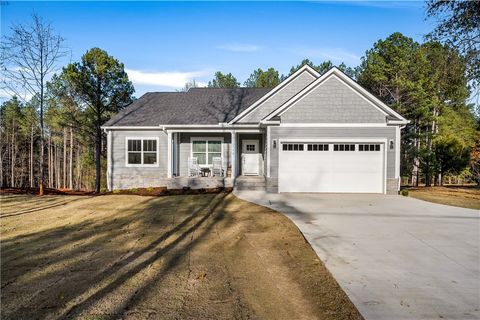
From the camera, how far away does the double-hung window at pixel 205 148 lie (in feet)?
54.2

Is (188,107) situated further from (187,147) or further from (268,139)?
(268,139)

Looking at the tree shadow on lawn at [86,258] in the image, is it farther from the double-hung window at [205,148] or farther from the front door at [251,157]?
the front door at [251,157]

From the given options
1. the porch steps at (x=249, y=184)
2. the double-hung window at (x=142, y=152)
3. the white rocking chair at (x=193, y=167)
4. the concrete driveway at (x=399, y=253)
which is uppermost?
the double-hung window at (x=142, y=152)

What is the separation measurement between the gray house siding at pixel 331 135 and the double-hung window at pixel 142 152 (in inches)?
279

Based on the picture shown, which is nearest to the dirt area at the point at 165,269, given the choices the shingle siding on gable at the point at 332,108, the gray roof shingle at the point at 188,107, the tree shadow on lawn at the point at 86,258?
the tree shadow on lawn at the point at 86,258

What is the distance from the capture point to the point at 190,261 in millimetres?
5277

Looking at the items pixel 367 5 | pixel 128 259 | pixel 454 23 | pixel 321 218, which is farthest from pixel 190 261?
pixel 367 5

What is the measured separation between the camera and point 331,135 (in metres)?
12.8

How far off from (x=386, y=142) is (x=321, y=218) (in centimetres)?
643

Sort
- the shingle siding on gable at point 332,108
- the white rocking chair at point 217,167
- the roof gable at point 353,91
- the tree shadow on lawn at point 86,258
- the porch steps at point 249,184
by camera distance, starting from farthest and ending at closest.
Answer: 1. the white rocking chair at point 217,167
2. the porch steps at point 249,184
3. the shingle siding on gable at point 332,108
4. the roof gable at point 353,91
5. the tree shadow on lawn at point 86,258

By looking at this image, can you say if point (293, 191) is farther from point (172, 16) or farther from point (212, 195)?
point (172, 16)

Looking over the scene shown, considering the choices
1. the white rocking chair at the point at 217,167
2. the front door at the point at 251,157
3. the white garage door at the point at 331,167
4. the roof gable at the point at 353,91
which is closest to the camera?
the roof gable at the point at 353,91

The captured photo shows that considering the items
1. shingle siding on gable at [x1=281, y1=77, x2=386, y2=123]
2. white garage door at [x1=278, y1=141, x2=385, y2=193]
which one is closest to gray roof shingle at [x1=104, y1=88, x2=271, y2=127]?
shingle siding on gable at [x1=281, y1=77, x2=386, y2=123]

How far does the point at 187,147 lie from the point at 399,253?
1273 centimetres
